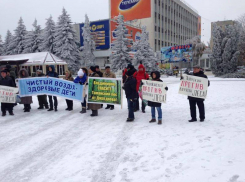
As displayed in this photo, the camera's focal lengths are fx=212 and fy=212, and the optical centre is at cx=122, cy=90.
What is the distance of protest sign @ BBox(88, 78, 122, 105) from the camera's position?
829 centimetres

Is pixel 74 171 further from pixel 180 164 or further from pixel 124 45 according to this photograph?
pixel 124 45

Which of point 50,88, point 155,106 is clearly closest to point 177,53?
point 50,88

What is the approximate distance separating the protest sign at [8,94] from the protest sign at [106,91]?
3.21 metres

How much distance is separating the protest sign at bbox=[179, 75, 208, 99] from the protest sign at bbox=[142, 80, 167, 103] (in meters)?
0.74

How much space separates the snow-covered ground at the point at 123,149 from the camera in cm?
379

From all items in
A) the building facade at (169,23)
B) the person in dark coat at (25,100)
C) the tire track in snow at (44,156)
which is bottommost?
the tire track in snow at (44,156)

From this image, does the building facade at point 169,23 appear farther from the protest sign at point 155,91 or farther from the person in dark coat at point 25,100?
the protest sign at point 155,91

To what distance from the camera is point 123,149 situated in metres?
4.97

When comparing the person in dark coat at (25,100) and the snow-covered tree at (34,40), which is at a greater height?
the snow-covered tree at (34,40)

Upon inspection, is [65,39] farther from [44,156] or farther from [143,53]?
[44,156]

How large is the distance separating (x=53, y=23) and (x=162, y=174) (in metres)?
43.9

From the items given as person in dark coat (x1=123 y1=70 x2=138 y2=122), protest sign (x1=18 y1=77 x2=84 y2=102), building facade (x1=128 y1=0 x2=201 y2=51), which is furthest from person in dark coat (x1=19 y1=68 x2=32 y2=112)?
building facade (x1=128 y1=0 x2=201 y2=51)

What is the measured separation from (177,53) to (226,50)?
9313mm

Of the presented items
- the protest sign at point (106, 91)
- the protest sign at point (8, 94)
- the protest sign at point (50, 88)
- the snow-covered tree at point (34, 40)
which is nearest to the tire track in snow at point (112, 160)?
the protest sign at point (106, 91)
